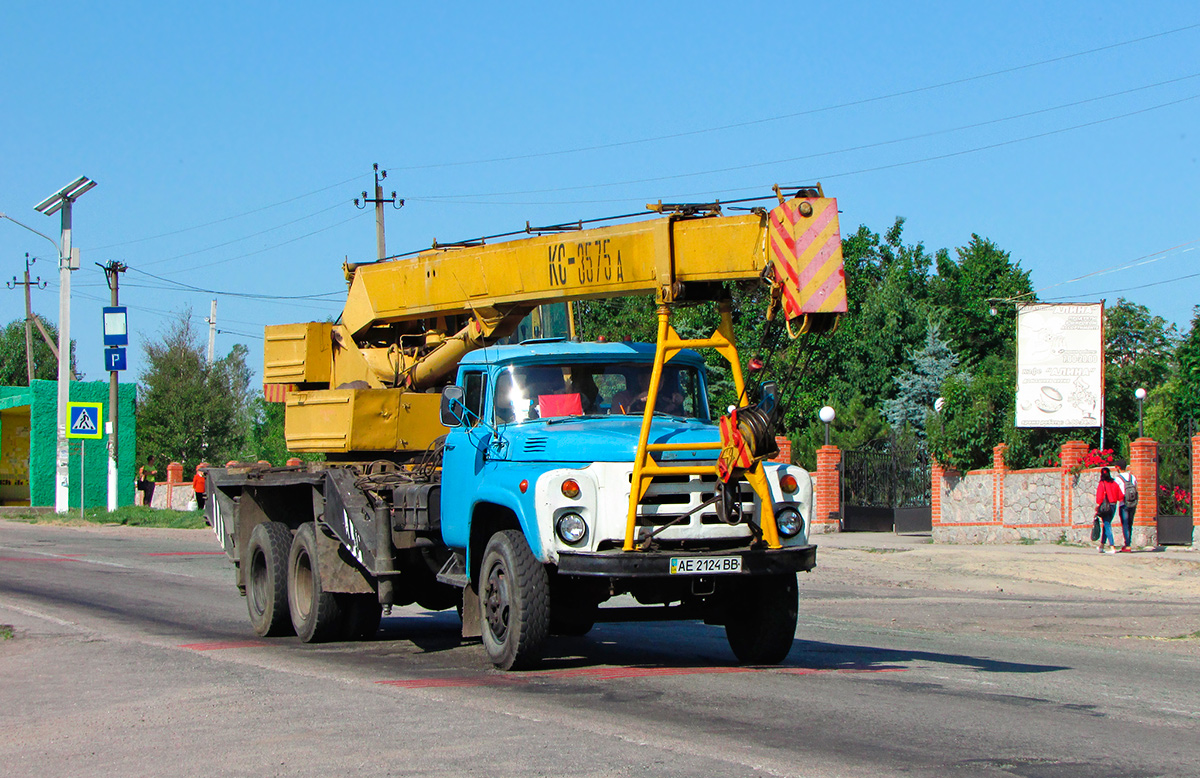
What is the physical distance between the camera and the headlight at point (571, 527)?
28.7ft

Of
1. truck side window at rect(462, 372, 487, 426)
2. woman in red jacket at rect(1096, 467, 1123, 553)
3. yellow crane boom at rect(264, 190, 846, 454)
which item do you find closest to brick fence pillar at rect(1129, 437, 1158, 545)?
woman in red jacket at rect(1096, 467, 1123, 553)

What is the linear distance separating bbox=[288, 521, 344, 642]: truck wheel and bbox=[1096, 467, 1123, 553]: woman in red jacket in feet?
58.3

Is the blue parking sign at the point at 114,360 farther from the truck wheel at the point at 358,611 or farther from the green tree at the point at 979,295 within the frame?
the green tree at the point at 979,295

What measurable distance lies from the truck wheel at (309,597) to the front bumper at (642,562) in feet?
12.7

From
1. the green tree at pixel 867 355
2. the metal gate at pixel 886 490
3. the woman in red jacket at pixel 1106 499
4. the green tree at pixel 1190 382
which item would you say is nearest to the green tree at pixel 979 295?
the green tree at pixel 867 355

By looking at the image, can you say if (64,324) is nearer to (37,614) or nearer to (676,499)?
(37,614)

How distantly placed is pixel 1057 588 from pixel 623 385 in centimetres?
1225

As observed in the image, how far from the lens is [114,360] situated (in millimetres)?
40000

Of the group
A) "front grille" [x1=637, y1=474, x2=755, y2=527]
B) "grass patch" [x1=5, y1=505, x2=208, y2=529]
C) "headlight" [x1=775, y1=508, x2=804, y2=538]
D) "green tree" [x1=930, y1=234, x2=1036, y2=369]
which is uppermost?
"green tree" [x1=930, y1=234, x2=1036, y2=369]

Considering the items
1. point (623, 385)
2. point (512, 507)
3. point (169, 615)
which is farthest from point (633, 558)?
point (169, 615)

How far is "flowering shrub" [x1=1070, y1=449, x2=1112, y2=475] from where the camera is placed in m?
27.3

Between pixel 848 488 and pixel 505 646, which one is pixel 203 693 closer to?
pixel 505 646

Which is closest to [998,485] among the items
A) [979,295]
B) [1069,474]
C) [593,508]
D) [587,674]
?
[1069,474]

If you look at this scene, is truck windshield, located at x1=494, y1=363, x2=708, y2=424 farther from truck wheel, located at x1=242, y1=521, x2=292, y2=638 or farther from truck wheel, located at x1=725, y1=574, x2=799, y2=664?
truck wheel, located at x1=242, y1=521, x2=292, y2=638
